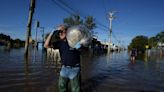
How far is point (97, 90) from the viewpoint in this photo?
1030cm

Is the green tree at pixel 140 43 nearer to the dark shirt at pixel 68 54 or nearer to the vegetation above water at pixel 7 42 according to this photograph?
the vegetation above water at pixel 7 42

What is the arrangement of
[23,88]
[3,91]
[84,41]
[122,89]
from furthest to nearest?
1. [122,89]
2. [23,88]
3. [3,91]
4. [84,41]

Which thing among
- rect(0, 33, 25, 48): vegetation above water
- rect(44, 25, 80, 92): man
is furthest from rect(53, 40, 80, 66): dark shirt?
rect(0, 33, 25, 48): vegetation above water

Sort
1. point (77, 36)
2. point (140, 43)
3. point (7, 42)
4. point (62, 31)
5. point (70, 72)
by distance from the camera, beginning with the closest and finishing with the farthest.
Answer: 1. point (77, 36)
2. point (62, 31)
3. point (70, 72)
4. point (7, 42)
5. point (140, 43)

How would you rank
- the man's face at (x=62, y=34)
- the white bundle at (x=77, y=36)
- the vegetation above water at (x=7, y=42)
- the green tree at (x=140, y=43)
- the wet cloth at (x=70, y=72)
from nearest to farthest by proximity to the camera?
the white bundle at (x=77, y=36) → the man's face at (x=62, y=34) → the wet cloth at (x=70, y=72) → the vegetation above water at (x=7, y=42) → the green tree at (x=140, y=43)

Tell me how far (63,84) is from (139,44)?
3457 inches

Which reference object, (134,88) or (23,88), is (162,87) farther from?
(23,88)

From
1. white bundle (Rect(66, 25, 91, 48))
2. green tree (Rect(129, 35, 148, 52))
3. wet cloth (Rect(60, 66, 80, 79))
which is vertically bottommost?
wet cloth (Rect(60, 66, 80, 79))

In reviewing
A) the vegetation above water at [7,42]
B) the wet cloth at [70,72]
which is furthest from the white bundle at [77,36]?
the vegetation above water at [7,42]

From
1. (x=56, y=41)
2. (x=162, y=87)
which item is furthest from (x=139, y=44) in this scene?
(x=56, y=41)

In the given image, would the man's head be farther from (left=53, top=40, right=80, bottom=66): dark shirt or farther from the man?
(left=53, top=40, right=80, bottom=66): dark shirt

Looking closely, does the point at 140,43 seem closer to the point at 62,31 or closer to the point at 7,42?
the point at 7,42

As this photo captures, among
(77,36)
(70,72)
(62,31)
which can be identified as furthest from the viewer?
(70,72)

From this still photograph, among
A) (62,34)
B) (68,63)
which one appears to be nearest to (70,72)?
(68,63)
